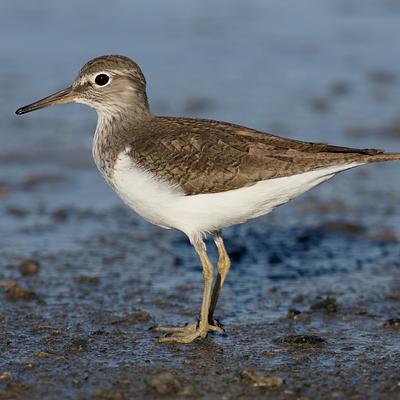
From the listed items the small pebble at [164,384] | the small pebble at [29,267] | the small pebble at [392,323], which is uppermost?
the small pebble at [392,323]

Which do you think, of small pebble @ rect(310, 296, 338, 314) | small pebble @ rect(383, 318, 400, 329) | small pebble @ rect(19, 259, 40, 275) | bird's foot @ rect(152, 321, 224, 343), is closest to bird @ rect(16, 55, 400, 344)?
bird's foot @ rect(152, 321, 224, 343)

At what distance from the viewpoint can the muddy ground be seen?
20.1 ft

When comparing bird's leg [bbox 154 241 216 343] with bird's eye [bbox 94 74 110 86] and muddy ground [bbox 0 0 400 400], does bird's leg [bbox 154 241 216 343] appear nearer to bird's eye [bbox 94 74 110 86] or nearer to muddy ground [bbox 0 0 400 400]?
muddy ground [bbox 0 0 400 400]

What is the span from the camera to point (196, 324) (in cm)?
705

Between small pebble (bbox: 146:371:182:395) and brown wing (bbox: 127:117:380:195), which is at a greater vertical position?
brown wing (bbox: 127:117:380:195)

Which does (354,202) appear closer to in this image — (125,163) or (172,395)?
(125,163)

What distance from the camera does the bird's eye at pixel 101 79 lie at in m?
7.41

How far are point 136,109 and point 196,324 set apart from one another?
72.3 inches

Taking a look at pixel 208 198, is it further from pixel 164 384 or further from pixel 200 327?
pixel 164 384

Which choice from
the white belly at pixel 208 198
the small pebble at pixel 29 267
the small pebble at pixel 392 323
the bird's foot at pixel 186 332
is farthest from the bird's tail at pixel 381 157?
the small pebble at pixel 29 267

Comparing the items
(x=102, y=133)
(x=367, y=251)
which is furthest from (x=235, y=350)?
(x=367, y=251)

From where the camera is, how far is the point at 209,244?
30.6 ft

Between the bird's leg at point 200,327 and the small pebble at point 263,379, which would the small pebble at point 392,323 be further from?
the small pebble at point 263,379

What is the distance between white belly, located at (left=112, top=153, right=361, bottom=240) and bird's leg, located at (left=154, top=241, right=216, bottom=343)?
1.11ft
